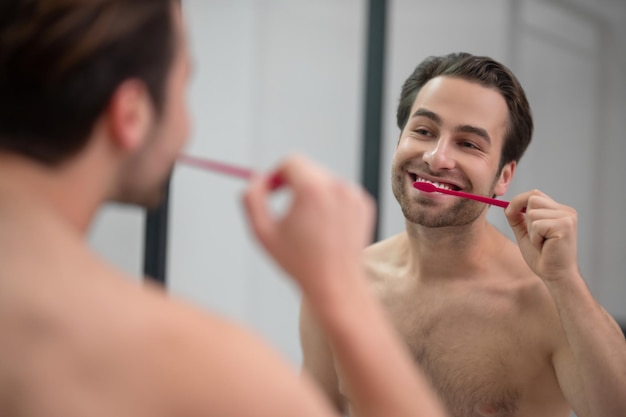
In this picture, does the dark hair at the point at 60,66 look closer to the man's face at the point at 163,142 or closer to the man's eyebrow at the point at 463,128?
the man's face at the point at 163,142

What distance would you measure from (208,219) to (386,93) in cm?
65

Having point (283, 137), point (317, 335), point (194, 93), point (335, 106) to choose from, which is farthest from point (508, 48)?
point (317, 335)

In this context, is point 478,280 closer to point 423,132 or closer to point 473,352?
point 473,352

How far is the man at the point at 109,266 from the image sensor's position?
1.60 feet

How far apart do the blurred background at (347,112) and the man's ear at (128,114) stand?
1.62m

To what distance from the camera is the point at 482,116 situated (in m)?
1.21

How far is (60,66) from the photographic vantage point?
20.9 inches

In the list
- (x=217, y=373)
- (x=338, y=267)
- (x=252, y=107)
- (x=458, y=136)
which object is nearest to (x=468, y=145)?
(x=458, y=136)

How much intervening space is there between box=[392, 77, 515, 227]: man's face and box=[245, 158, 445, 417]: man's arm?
2.14 ft

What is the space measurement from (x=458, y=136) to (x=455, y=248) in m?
0.18

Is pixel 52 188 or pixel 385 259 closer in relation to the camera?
pixel 52 188

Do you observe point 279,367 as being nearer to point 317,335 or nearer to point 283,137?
point 317,335

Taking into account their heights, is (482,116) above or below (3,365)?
above

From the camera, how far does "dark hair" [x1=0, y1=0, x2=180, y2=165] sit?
53 centimetres
